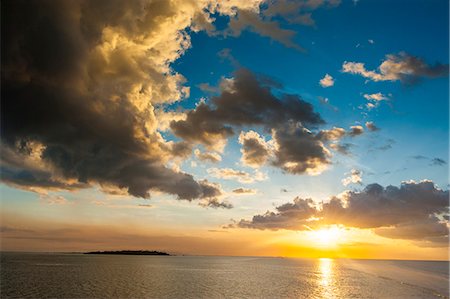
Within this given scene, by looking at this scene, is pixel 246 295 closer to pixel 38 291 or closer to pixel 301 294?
pixel 301 294

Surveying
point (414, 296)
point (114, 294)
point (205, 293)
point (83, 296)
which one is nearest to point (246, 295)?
point (205, 293)

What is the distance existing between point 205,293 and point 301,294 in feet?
77.9

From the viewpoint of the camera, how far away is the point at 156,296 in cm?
7238

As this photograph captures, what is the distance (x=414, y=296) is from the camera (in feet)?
277

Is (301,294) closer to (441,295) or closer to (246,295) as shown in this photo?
(246,295)

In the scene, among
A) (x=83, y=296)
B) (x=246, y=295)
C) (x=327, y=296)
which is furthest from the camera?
(x=327, y=296)

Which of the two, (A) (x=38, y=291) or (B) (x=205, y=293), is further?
(B) (x=205, y=293)

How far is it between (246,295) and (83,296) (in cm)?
3387

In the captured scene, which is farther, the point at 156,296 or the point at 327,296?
the point at 327,296

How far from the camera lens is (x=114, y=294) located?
240 ft

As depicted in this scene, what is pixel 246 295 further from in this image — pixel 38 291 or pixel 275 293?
pixel 38 291

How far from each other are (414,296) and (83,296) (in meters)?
74.6

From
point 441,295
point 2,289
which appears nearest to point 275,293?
point 441,295

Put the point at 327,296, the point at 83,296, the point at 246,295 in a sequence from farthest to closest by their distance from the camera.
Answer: the point at 327,296, the point at 246,295, the point at 83,296
